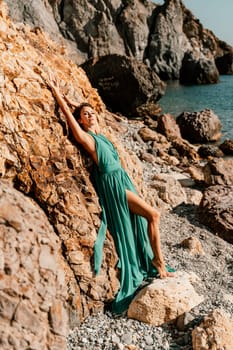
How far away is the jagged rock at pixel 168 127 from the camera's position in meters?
22.5

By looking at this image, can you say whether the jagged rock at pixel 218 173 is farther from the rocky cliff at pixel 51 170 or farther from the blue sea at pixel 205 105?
the blue sea at pixel 205 105

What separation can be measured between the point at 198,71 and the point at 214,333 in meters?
69.4

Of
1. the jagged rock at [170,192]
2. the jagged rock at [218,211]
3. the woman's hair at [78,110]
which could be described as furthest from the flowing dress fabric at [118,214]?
the jagged rock at [170,192]

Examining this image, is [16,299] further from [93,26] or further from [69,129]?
[93,26]

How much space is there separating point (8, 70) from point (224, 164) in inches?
329

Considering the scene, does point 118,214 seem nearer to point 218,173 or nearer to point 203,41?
point 218,173

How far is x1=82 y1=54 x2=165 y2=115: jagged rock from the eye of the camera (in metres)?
29.4

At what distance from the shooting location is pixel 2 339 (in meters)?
3.80

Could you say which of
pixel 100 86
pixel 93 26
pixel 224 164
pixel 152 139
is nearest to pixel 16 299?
pixel 224 164

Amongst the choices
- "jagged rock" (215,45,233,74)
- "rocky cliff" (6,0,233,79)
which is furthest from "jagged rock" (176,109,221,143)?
"jagged rock" (215,45,233,74)

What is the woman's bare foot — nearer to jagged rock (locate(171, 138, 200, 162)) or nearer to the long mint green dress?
the long mint green dress

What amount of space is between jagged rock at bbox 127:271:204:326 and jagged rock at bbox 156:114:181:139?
16.3 m

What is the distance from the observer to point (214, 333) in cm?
544

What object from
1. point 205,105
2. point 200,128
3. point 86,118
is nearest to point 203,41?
point 205,105
